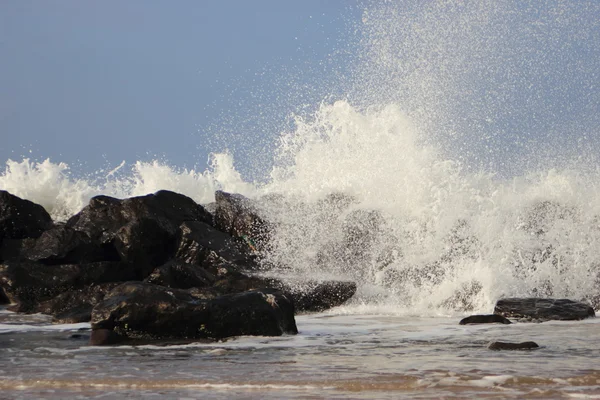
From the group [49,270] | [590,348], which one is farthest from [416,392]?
[49,270]

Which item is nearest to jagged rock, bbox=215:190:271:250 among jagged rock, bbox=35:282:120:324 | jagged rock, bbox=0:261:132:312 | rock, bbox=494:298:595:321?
jagged rock, bbox=0:261:132:312

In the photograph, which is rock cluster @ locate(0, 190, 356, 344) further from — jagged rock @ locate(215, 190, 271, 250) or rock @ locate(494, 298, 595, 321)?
rock @ locate(494, 298, 595, 321)

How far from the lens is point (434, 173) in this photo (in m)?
13.8

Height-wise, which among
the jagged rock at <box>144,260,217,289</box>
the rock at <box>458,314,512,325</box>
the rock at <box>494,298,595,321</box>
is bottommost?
the rock at <box>458,314,512,325</box>

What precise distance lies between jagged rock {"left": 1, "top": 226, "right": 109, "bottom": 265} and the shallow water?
13.0 ft

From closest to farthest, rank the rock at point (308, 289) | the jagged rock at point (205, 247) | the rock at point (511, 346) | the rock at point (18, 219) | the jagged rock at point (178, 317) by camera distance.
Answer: the rock at point (511, 346) → the jagged rock at point (178, 317) → the rock at point (308, 289) → the jagged rock at point (205, 247) → the rock at point (18, 219)

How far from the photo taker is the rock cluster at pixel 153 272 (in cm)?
706

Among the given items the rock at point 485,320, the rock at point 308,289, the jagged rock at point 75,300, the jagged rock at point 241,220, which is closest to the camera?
the rock at point 485,320

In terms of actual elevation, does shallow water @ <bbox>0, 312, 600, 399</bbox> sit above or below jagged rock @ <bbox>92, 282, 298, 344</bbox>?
below

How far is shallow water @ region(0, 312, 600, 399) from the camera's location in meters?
4.46

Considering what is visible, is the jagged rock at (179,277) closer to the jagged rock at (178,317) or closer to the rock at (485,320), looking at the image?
the jagged rock at (178,317)

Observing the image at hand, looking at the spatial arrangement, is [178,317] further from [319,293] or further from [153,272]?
[153,272]

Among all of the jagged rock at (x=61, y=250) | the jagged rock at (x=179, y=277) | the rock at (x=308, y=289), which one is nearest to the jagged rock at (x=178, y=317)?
the rock at (x=308, y=289)

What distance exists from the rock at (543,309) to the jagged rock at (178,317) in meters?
2.70
